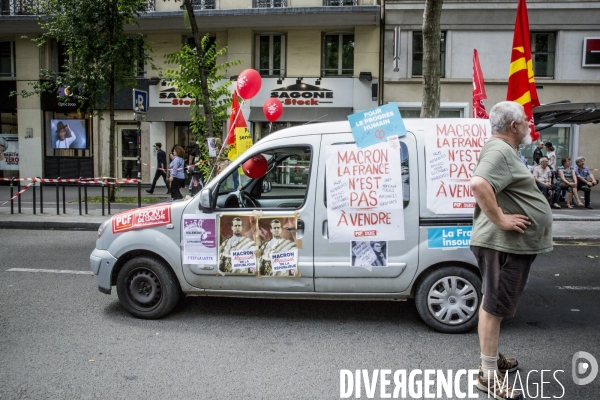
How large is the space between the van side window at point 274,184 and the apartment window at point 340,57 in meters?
15.5

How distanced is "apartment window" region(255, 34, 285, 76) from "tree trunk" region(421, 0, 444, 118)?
36.0ft

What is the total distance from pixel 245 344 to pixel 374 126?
2349 mm

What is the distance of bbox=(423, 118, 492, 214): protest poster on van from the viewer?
4914 mm

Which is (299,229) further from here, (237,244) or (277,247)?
(237,244)

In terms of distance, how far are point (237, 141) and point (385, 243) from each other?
7051 mm

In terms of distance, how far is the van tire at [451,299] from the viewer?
491 centimetres

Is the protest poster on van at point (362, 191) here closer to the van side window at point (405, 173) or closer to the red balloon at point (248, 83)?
the van side window at point (405, 173)

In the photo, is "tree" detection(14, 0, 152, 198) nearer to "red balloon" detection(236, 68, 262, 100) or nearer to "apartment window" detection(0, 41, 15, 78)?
"red balloon" detection(236, 68, 262, 100)

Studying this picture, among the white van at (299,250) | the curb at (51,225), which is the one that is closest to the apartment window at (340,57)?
the curb at (51,225)

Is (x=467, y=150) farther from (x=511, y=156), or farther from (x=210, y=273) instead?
(x=210, y=273)

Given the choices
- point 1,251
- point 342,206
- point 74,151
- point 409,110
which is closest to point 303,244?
point 342,206

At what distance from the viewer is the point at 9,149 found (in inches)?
919

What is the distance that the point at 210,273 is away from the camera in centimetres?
523

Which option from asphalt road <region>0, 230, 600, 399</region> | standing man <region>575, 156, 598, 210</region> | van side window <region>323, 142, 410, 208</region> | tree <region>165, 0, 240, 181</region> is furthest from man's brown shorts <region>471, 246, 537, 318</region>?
standing man <region>575, 156, 598, 210</region>
